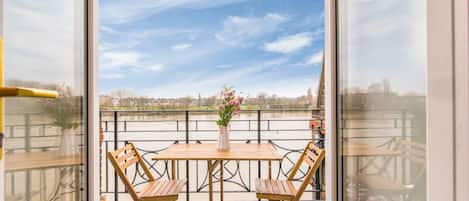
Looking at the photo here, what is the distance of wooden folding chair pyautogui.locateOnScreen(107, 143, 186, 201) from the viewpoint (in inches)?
82.3

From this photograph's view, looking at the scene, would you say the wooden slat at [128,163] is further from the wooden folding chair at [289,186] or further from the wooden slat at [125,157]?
the wooden folding chair at [289,186]

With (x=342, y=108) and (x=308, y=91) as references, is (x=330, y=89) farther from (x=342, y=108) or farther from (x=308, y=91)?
(x=308, y=91)

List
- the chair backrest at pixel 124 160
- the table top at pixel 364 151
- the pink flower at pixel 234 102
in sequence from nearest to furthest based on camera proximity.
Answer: the table top at pixel 364 151, the chair backrest at pixel 124 160, the pink flower at pixel 234 102

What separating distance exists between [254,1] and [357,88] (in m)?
2.36

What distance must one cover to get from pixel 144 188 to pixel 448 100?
7.14 ft

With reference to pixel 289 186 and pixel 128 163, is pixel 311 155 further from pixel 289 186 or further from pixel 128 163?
pixel 128 163

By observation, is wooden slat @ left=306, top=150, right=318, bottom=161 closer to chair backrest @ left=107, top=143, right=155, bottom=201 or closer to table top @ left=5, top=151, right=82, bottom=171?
chair backrest @ left=107, top=143, right=155, bottom=201

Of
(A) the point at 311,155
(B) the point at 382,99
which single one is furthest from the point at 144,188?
(B) the point at 382,99

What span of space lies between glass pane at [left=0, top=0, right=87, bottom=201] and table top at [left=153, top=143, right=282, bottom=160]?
48.8 inches

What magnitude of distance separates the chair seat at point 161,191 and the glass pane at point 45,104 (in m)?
1.14

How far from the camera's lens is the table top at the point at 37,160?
2.32 ft

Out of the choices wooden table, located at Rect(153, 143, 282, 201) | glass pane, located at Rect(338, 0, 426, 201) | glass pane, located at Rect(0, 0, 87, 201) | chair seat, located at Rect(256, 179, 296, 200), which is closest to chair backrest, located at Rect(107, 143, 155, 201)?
wooden table, located at Rect(153, 143, 282, 201)

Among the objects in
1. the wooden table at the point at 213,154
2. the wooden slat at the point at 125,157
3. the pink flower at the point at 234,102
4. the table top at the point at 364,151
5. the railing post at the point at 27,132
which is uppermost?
the pink flower at the point at 234,102

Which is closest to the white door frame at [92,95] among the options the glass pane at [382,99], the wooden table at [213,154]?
the glass pane at [382,99]
